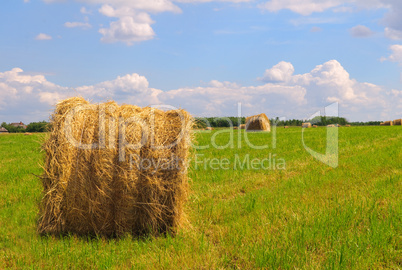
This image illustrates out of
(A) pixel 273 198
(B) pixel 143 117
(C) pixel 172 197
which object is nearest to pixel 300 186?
(A) pixel 273 198

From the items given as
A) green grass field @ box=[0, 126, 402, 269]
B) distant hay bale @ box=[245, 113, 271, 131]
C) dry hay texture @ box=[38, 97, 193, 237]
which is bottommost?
green grass field @ box=[0, 126, 402, 269]

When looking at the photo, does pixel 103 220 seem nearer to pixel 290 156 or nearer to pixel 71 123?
pixel 71 123

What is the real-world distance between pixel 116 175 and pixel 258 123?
3013 cm

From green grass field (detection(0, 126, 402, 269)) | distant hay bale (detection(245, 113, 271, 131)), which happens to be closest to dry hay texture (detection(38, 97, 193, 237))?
green grass field (detection(0, 126, 402, 269))

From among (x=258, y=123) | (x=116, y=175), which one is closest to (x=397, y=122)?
(x=258, y=123)

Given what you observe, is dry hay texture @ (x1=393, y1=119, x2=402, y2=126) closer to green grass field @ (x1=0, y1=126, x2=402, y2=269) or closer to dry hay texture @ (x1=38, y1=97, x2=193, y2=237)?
green grass field @ (x1=0, y1=126, x2=402, y2=269)

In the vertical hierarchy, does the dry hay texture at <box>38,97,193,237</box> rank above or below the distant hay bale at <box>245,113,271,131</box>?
below

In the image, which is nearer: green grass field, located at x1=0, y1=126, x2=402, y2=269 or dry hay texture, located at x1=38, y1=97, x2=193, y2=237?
green grass field, located at x1=0, y1=126, x2=402, y2=269

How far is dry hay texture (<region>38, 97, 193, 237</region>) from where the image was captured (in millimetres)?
6418

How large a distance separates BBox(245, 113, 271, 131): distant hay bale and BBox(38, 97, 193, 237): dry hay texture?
29185 millimetres

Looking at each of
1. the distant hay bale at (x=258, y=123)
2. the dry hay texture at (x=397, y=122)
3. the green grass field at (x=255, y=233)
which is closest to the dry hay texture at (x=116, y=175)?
the green grass field at (x=255, y=233)

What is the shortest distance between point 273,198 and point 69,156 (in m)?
4.76

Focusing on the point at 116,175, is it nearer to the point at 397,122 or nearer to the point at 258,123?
the point at 258,123

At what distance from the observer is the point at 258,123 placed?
35.5 m
